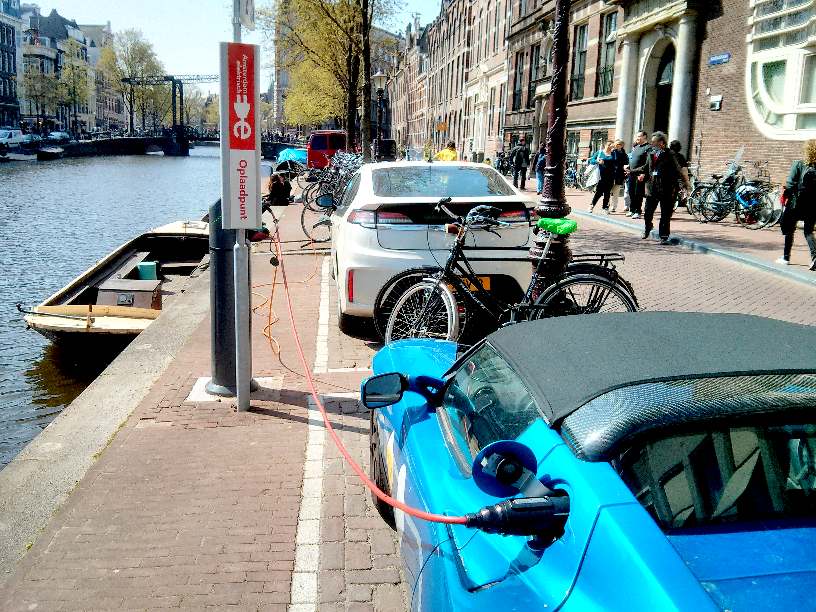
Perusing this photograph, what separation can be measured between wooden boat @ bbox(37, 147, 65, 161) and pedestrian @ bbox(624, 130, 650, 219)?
59.2 m

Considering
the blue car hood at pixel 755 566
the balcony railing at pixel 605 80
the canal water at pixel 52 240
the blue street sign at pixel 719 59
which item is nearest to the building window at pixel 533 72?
the balcony railing at pixel 605 80

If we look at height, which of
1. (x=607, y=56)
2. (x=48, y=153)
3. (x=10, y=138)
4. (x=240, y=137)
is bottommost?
(x=240, y=137)

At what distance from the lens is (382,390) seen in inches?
115

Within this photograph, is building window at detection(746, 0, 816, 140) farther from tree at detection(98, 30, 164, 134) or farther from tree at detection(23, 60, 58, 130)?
tree at detection(98, 30, 164, 134)

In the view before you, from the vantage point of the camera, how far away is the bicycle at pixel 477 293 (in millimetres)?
5977

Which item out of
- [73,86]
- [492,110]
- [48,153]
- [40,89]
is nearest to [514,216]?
[492,110]

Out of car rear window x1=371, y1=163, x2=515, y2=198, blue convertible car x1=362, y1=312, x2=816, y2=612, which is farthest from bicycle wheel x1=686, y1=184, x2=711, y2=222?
blue convertible car x1=362, y1=312, x2=816, y2=612

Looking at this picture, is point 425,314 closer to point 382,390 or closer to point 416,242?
point 416,242

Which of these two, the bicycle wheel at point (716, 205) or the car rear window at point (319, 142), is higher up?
the car rear window at point (319, 142)

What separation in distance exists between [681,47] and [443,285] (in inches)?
705

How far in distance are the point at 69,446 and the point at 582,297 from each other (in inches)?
160

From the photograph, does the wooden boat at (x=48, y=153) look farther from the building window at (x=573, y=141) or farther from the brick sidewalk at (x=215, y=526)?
the brick sidewalk at (x=215, y=526)

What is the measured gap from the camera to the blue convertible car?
1.58 m

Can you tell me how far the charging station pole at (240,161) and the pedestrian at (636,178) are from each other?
12.4 metres
